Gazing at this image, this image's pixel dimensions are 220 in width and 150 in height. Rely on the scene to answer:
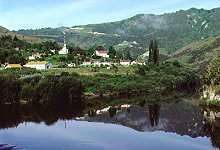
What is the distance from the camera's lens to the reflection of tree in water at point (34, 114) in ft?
304

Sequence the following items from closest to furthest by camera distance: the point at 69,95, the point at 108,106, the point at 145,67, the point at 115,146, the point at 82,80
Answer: the point at 115,146 < the point at 108,106 < the point at 69,95 < the point at 82,80 < the point at 145,67

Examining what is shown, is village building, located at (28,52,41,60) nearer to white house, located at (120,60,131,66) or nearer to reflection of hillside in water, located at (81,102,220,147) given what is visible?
white house, located at (120,60,131,66)

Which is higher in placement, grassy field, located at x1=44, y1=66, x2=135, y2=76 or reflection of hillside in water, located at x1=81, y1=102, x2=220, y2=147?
grassy field, located at x1=44, y1=66, x2=135, y2=76

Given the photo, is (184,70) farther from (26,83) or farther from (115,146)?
(115,146)

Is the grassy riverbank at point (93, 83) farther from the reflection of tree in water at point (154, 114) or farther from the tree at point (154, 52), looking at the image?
the reflection of tree in water at point (154, 114)

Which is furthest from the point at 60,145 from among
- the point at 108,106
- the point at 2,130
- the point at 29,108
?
the point at 108,106

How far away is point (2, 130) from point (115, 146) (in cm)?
2437

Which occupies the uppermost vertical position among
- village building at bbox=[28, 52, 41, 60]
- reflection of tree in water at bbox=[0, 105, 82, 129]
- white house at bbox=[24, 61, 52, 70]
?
village building at bbox=[28, 52, 41, 60]

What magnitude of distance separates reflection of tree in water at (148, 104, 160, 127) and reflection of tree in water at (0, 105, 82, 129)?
15.6 meters

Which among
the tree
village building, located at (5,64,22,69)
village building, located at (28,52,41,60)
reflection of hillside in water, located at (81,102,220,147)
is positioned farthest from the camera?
→ village building, located at (28,52,41,60)

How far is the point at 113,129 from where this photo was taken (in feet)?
281

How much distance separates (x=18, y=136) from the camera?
245 feet

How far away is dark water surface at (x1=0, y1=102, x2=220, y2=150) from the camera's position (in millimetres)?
67938

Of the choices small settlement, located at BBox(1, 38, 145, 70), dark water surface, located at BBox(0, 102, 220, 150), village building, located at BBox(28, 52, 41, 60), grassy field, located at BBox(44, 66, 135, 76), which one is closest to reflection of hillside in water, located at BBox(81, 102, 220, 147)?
dark water surface, located at BBox(0, 102, 220, 150)
